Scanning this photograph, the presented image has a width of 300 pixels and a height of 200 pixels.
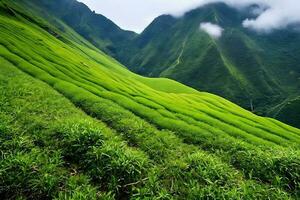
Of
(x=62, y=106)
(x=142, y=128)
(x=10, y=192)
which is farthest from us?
(x=62, y=106)

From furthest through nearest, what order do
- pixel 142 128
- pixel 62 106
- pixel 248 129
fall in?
pixel 248 129 < pixel 62 106 < pixel 142 128

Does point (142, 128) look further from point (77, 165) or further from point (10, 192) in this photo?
point (10, 192)

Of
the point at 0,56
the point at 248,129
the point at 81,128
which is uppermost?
the point at 248,129

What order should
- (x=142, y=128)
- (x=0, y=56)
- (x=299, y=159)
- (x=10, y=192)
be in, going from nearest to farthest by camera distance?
1. (x=10, y=192)
2. (x=299, y=159)
3. (x=142, y=128)
4. (x=0, y=56)

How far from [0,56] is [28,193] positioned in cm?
4039

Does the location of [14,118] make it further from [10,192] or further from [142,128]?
[142,128]

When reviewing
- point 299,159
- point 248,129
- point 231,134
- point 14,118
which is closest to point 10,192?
point 14,118

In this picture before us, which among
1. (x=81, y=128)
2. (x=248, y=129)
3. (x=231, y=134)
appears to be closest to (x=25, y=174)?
(x=81, y=128)

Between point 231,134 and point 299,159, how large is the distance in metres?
10.7

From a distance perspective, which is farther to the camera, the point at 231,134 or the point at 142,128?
the point at 231,134

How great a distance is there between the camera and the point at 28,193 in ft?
55.8

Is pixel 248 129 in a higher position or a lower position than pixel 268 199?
higher

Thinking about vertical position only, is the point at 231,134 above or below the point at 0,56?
above

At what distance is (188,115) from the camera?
41500 mm
